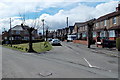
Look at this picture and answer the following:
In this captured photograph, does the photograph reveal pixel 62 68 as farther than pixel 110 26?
No

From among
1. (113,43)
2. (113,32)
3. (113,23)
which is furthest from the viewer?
(113,23)

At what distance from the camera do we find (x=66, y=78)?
23.6ft

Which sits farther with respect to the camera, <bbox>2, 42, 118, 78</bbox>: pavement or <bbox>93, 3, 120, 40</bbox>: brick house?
<bbox>93, 3, 120, 40</bbox>: brick house

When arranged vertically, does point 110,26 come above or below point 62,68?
above

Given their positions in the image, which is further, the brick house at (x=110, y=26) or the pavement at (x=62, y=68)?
the brick house at (x=110, y=26)

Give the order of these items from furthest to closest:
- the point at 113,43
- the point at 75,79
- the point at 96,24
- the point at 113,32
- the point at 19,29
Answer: the point at 19,29 → the point at 96,24 → the point at 113,32 → the point at 113,43 → the point at 75,79

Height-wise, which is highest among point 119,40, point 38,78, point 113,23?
point 113,23

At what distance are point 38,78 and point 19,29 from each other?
75.1m

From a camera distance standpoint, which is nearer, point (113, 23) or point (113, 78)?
point (113, 78)

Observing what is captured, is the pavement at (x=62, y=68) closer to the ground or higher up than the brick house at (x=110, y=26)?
closer to the ground

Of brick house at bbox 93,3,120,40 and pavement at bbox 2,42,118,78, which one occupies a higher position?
brick house at bbox 93,3,120,40

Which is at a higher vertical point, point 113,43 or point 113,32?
point 113,32

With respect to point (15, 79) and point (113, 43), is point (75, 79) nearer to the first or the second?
point (15, 79)

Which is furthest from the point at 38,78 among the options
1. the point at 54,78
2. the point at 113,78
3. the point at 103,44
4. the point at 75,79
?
the point at 103,44
